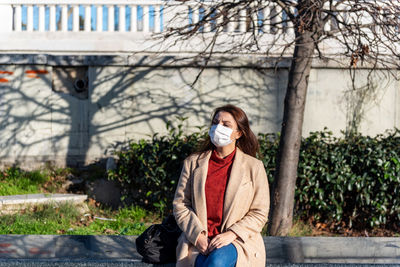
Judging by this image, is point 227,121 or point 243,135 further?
point 243,135

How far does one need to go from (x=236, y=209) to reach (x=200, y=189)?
0.29 m

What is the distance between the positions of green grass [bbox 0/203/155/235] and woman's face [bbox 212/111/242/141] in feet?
9.42

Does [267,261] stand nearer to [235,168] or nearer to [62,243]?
[235,168]

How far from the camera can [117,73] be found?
8.23 metres

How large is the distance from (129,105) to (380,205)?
414 centimetres

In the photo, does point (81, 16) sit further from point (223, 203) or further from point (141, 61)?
point (223, 203)

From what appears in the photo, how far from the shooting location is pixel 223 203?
11.8ft

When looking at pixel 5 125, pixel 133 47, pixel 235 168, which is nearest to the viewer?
pixel 235 168

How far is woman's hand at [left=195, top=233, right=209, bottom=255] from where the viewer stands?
3.47m

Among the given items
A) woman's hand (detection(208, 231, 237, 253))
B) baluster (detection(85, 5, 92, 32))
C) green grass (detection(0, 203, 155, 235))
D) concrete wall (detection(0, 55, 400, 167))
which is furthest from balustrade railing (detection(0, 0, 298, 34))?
woman's hand (detection(208, 231, 237, 253))

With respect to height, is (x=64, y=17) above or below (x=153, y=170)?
above

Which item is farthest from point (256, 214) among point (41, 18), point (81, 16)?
point (41, 18)

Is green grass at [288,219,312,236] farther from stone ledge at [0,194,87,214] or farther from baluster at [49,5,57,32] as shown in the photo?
baluster at [49,5,57,32]

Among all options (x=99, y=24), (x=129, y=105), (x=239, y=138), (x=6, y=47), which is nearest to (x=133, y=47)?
(x=99, y=24)
